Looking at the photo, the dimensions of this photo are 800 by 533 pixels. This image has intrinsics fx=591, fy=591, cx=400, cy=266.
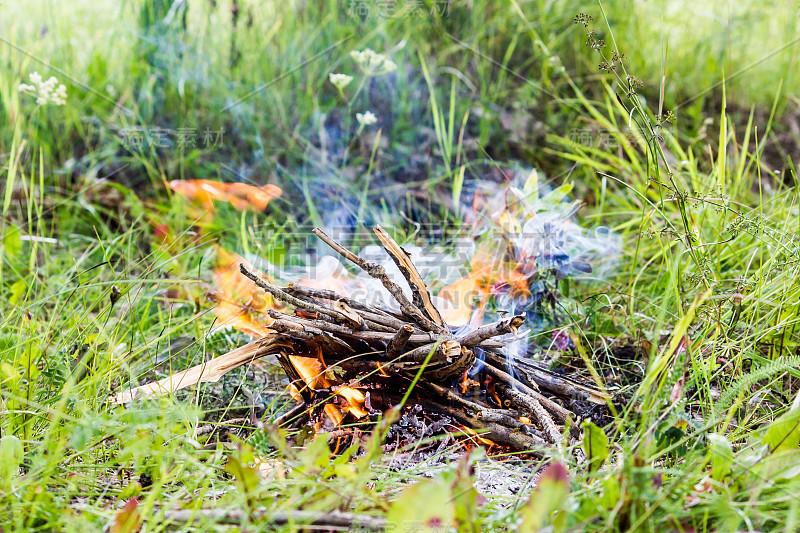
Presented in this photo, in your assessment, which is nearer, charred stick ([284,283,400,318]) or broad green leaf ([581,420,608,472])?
broad green leaf ([581,420,608,472])

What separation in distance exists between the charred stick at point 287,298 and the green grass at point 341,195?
201mm

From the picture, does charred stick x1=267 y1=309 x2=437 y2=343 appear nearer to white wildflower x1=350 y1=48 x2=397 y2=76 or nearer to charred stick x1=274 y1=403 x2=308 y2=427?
charred stick x1=274 y1=403 x2=308 y2=427

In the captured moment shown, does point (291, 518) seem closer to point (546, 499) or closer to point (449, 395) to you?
point (546, 499)

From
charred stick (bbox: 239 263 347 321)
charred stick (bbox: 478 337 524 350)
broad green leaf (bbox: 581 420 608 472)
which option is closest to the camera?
broad green leaf (bbox: 581 420 608 472)

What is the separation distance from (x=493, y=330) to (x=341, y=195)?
1.52 metres

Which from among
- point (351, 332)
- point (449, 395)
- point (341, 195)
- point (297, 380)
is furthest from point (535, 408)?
point (341, 195)

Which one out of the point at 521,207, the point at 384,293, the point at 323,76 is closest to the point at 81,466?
the point at 384,293

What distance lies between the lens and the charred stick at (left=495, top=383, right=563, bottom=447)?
1.14m

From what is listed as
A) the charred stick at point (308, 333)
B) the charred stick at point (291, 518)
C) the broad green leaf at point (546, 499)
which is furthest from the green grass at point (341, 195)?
the charred stick at point (308, 333)

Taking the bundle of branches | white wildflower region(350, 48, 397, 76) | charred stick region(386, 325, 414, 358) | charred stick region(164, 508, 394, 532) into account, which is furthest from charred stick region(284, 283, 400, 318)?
white wildflower region(350, 48, 397, 76)

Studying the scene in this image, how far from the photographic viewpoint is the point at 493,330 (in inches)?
48.1

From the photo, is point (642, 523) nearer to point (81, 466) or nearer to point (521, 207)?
point (81, 466)

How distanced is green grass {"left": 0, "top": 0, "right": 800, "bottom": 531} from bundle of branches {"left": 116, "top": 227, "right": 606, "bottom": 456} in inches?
3.8

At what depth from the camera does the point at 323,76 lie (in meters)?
2.87
